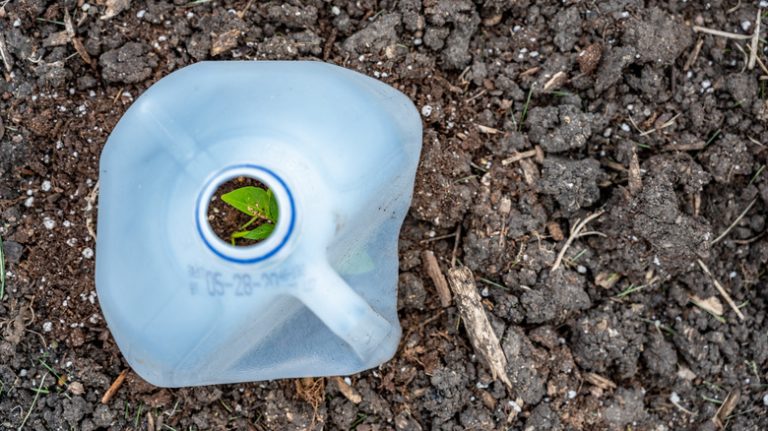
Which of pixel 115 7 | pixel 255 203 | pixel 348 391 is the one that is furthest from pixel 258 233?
pixel 115 7

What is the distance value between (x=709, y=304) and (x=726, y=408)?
28 centimetres

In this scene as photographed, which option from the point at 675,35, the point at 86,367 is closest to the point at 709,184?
the point at 675,35

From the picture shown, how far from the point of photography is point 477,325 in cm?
201

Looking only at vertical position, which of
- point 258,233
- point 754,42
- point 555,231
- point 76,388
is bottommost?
point 76,388

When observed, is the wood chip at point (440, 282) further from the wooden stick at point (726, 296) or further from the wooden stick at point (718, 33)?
the wooden stick at point (718, 33)

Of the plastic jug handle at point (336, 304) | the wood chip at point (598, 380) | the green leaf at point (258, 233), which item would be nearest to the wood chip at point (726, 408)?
the wood chip at point (598, 380)

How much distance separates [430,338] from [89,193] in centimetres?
93

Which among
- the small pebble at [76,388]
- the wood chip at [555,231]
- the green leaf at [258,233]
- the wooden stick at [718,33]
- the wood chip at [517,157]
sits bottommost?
the small pebble at [76,388]

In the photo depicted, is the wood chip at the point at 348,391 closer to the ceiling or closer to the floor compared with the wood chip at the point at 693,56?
closer to the floor

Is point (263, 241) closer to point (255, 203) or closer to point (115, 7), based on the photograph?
point (255, 203)

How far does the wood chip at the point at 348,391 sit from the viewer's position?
6.64 ft

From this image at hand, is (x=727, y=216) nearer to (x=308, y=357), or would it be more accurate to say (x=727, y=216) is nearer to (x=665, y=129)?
(x=665, y=129)

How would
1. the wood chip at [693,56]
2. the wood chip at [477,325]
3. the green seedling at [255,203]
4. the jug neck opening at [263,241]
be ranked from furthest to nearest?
the wood chip at [693,56]
the wood chip at [477,325]
the green seedling at [255,203]
the jug neck opening at [263,241]

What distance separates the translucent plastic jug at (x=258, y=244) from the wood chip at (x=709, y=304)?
2.82ft
